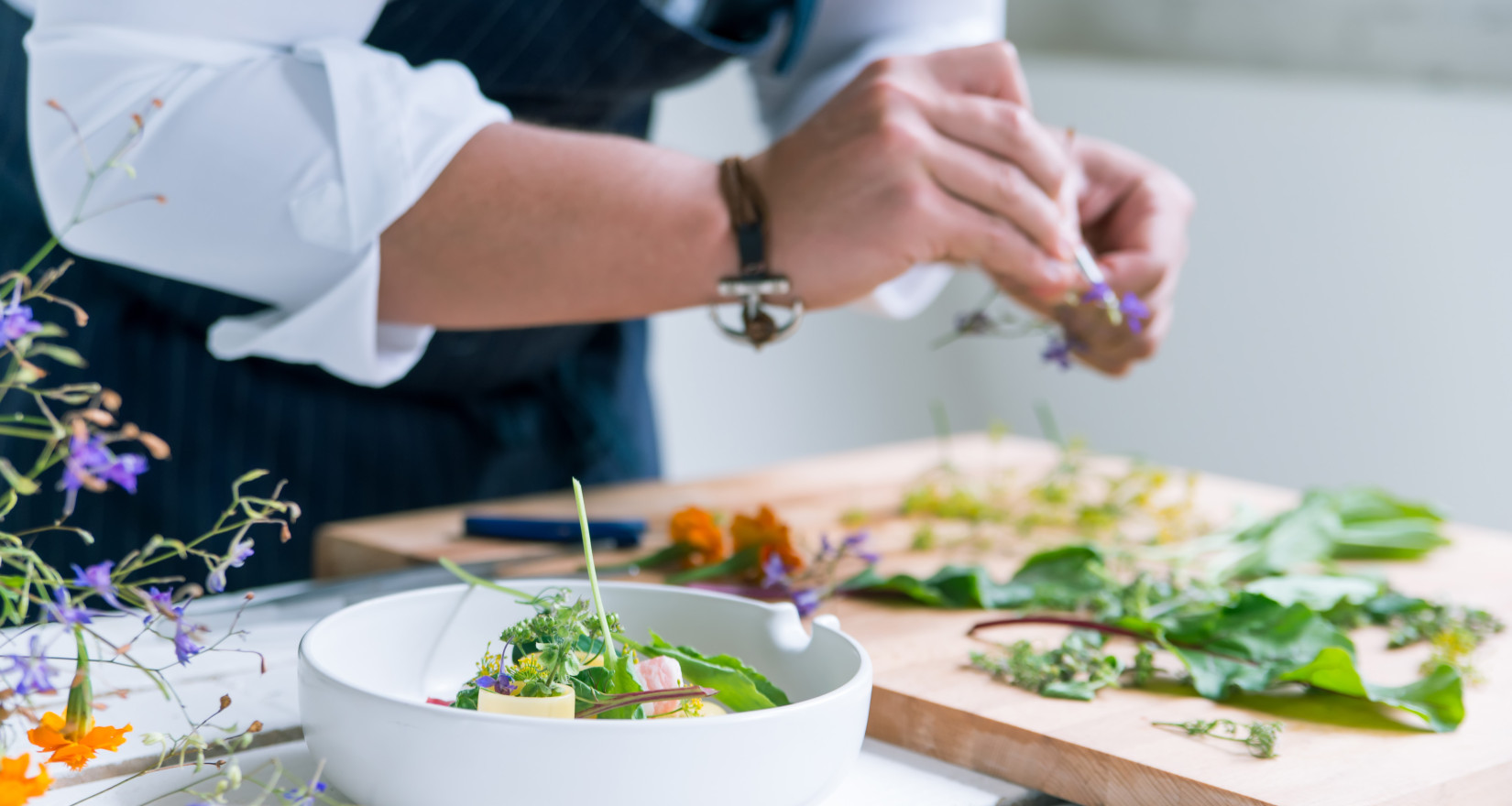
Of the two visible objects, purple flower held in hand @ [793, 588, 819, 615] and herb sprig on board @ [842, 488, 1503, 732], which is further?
purple flower held in hand @ [793, 588, 819, 615]

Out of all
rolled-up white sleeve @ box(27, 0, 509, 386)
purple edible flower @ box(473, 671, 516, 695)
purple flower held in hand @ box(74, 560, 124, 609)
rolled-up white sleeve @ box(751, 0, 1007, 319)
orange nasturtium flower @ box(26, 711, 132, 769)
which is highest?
rolled-up white sleeve @ box(751, 0, 1007, 319)

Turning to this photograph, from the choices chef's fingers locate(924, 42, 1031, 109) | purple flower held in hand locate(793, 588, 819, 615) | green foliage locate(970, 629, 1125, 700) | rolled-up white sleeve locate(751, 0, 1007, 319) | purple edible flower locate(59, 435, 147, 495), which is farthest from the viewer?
rolled-up white sleeve locate(751, 0, 1007, 319)

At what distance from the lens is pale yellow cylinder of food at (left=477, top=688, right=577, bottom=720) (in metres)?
0.35

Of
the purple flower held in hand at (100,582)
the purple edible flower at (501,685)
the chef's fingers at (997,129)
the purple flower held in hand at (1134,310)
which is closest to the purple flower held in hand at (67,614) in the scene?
the purple flower held in hand at (100,582)

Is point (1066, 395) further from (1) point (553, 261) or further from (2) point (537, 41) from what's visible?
(1) point (553, 261)

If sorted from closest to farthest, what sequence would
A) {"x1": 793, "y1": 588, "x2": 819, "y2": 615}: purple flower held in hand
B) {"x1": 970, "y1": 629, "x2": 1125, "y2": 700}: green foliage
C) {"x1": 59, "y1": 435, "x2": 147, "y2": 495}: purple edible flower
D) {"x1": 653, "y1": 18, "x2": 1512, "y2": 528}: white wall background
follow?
{"x1": 59, "y1": 435, "x2": 147, "y2": 495}: purple edible flower < {"x1": 970, "y1": 629, "x2": 1125, "y2": 700}: green foliage < {"x1": 793, "y1": 588, "x2": 819, "y2": 615}: purple flower held in hand < {"x1": 653, "y1": 18, "x2": 1512, "y2": 528}: white wall background

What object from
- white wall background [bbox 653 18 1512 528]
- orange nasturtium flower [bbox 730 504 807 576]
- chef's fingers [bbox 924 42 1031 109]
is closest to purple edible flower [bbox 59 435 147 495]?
orange nasturtium flower [bbox 730 504 807 576]

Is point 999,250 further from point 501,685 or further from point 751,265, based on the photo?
point 501,685

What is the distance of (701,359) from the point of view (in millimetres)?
2488

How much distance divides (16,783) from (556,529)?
0.47 metres

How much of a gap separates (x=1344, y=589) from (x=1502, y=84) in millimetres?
1087

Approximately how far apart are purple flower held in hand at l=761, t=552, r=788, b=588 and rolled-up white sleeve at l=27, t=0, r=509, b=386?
0.25 m

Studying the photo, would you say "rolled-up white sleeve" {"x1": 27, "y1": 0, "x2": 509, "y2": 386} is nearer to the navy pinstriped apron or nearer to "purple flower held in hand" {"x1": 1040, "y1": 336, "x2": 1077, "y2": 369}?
the navy pinstriped apron

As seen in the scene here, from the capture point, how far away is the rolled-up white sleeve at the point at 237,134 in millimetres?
605
